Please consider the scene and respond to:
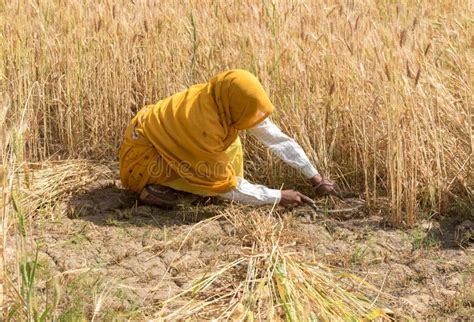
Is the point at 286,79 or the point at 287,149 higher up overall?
the point at 286,79

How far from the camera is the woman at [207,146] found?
143 inches

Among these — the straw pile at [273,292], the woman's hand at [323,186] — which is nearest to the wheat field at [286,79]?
the woman's hand at [323,186]

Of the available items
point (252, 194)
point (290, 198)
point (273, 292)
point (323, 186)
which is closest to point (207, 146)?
point (252, 194)

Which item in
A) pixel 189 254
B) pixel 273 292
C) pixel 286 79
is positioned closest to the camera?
pixel 273 292

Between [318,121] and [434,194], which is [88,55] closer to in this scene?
[318,121]

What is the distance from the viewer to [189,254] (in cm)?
343

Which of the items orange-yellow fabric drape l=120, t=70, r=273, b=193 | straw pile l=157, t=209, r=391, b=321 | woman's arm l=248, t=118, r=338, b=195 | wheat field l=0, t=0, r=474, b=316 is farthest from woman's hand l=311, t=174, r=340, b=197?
straw pile l=157, t=209, r=391, b=321

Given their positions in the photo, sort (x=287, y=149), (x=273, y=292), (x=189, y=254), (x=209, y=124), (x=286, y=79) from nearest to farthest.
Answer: (x=273, y=292) → (x=189, y=254) → (x=209, y=124) → (x=287, y=149) → (x=286, y=79)

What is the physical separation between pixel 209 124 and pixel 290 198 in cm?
46

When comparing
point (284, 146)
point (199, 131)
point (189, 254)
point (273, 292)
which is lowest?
point (189, 254)

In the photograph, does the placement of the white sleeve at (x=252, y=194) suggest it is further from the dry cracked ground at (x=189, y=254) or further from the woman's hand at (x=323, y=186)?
the woman's hand at (x=323, y=186)

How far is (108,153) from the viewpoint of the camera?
442 centimetres

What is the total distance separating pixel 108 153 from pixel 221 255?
1.26m

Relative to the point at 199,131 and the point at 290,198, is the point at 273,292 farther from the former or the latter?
the point at 199,131
